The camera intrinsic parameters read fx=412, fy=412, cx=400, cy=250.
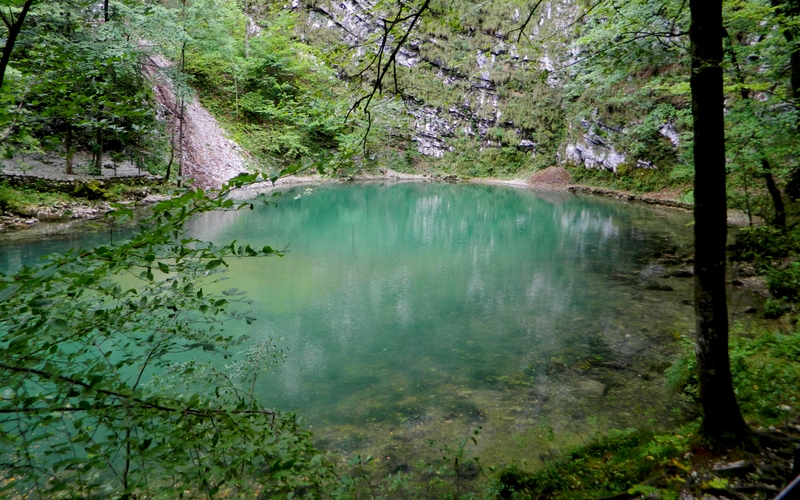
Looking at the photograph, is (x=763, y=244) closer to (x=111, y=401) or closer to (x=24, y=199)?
(x=111, y=401)

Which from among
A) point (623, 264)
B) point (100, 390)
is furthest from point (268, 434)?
point (623, 264)

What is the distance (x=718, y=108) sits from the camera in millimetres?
2779

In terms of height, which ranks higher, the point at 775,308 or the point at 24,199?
the point at 775,308

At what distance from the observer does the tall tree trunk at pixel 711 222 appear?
2.71 metres

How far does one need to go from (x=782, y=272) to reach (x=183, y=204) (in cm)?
1001

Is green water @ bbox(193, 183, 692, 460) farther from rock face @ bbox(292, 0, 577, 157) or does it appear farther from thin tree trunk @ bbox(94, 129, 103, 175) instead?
rock face @ bbox(292, 0, 577, 157)

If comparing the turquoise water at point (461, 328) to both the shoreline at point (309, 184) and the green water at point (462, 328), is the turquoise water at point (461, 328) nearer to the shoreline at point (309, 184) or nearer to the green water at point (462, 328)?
the green water at point (462, 328)

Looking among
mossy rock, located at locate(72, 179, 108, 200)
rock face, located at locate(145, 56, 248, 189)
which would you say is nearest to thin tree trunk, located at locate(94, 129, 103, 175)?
mossy rock, located at locate(72, 179, 108, 200)

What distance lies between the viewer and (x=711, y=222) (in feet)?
9.13

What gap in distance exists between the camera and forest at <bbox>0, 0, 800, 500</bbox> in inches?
71.0

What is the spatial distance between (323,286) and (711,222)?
25.9ft

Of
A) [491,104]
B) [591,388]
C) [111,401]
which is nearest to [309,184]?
[491,104]

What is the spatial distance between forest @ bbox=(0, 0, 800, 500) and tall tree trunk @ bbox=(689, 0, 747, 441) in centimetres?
1

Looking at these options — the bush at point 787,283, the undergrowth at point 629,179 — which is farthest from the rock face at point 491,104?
the bush at point 787,283
